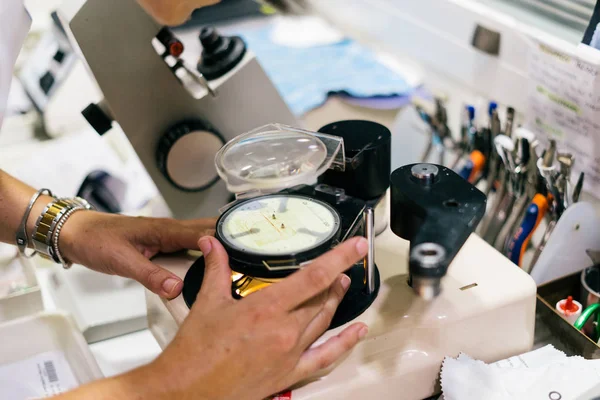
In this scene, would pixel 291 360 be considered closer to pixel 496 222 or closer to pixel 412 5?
pixel 496 222

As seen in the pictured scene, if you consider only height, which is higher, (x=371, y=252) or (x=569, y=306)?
(x=371, y=252)

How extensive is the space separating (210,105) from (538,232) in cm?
63

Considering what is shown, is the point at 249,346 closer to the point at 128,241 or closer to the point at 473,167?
the point at 128,241

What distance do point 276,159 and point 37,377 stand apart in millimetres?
544

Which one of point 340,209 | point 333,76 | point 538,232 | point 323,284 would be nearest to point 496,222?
point 538,232

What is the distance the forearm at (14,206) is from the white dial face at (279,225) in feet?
1.42

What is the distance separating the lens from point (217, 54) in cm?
113

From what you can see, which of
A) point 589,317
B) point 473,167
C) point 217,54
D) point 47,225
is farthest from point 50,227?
point 589,317

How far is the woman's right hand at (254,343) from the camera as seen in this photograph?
661 millimetres

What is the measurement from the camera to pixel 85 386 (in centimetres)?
73

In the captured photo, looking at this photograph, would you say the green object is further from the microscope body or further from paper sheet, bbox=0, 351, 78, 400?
paper sheet, bbox=0, 351, 78, 400

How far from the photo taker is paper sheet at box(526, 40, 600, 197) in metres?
1.05

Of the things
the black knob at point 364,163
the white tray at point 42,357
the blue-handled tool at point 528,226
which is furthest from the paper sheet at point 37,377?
the blue-handled tool at point 528,226

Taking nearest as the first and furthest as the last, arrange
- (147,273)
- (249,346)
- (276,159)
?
(249,346) < (276,159) < (147,273)
